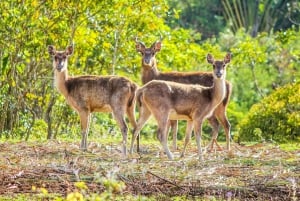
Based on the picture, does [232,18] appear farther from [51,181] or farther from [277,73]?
[51,181]

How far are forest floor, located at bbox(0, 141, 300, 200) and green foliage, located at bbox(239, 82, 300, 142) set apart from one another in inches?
98.3

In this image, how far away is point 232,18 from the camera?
39031mm

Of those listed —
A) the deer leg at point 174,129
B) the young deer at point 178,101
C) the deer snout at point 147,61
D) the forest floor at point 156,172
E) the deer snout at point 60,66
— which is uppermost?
the deer snout at point 147,61

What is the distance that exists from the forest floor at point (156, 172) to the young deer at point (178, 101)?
462 mm

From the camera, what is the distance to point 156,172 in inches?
466

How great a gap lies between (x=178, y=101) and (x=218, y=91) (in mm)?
695

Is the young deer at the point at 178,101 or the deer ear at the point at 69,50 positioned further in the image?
the deer ear at the point at 69,50

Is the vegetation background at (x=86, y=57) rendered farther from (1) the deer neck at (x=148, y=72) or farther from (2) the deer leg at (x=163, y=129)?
(2) the deer leg at (x=163, y=129)

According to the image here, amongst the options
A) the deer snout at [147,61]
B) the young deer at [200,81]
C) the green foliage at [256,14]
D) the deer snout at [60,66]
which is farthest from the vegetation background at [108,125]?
the green foliage at [256,14]

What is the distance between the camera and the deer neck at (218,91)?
14289 mm

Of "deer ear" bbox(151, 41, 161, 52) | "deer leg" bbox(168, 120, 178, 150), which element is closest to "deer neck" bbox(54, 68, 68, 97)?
"deer leg" bbox(168, 120, 178, 150)

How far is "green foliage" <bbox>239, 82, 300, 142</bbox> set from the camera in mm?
17484

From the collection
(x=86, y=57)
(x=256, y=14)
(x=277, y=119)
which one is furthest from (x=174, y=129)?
(x=256, y=14)

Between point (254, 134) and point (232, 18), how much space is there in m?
21.7
